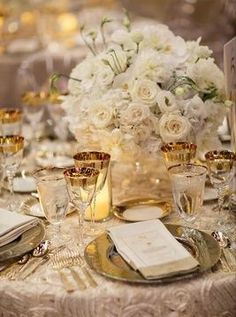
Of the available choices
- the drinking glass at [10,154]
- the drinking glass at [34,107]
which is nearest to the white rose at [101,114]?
the drinking glass at [10,154]

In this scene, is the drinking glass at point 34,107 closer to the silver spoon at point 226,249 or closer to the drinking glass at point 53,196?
the drinking glass at point 53,196

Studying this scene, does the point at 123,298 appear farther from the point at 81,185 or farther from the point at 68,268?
the point at 81,185

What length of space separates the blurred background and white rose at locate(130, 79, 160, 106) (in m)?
3.14

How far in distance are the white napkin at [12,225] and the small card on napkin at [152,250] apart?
0.71 ft

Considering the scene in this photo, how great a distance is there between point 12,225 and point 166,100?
54 centimetres

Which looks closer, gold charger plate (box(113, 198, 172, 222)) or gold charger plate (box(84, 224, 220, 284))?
gold charger plate (box(84, 224, 220, 284))

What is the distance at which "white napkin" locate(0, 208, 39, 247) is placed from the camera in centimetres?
128

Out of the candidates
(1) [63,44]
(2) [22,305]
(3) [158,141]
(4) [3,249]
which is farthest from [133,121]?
(1) [63,44]

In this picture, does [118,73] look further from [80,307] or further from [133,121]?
[80,307]

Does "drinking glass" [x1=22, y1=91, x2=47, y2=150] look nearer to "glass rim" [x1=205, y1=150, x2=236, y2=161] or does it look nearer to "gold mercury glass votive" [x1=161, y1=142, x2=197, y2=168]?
"gold mercury glass votive" [x1=161, y1=142, x2=197, y2=168]

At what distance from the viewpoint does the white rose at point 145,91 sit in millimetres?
1505

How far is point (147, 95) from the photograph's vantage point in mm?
1509

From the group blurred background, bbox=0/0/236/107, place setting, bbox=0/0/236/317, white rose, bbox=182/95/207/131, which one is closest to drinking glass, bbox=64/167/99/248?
place setting, bbox=0/0/236/317

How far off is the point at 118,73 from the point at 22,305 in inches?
30.6
